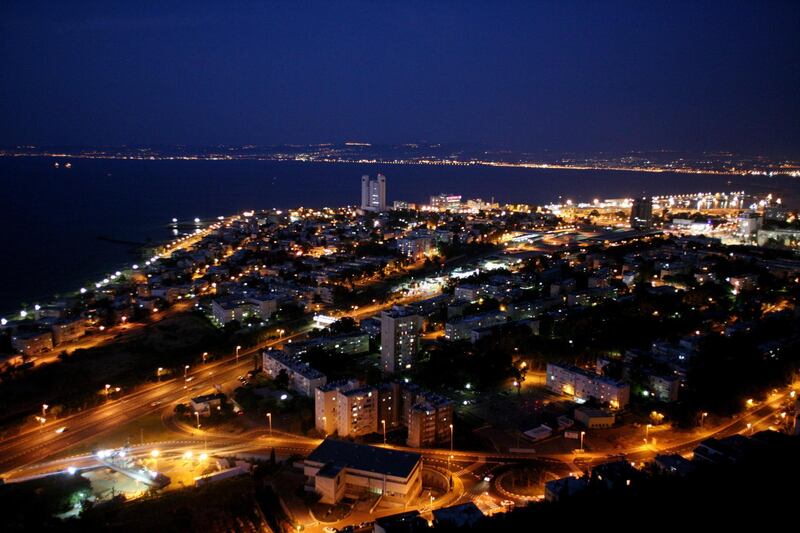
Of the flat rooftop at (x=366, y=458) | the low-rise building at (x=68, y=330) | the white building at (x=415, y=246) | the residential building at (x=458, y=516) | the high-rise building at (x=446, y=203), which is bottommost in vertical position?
the low-rise building at (x=68, y=330)

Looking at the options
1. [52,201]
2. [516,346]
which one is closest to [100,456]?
[516,346]

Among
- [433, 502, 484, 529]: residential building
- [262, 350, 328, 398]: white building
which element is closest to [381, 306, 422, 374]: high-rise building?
[262, 350, 328, 398]: white building

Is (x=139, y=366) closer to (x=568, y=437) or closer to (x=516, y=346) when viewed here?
(x=516, y=346)

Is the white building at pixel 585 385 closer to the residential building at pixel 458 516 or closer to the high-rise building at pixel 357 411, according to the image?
the high-rise building at pixel 357 411

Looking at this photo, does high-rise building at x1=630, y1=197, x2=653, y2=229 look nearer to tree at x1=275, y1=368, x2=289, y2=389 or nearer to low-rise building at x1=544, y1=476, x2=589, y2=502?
tree at x1=275, y1=368, x2=289, y2=389

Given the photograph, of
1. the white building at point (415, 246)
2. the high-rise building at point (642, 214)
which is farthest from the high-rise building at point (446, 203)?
the white building at point (415, 246)

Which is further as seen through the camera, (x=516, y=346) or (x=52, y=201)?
(x=52, y=201)
